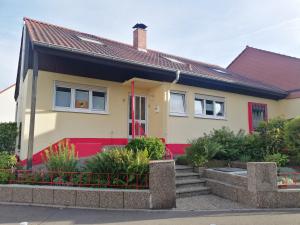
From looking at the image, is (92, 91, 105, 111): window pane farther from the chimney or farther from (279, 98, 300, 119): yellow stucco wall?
(279, 98, 300, 119): yellow stucco wall

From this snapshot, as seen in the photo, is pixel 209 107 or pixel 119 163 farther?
pixel 209 107

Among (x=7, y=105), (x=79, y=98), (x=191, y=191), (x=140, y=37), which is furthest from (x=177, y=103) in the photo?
(x=7, y=105)

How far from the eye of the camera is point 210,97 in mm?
12414

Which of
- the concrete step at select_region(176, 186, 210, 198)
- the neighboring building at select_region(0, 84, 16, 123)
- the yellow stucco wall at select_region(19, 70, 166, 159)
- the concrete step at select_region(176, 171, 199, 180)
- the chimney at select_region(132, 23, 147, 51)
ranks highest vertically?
the chimney at select_region(132, 23, 147, 51)

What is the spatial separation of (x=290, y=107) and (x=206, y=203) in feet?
38.5

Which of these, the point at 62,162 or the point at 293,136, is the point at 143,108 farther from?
the point at 293,136

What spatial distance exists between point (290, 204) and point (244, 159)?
10.00 feet

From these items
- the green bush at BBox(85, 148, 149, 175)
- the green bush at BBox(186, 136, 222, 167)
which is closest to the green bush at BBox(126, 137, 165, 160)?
the green bush at BBox(85, 148, 149, 175)

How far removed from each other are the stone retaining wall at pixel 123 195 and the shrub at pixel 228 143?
3.88m

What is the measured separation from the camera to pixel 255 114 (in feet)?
47.7

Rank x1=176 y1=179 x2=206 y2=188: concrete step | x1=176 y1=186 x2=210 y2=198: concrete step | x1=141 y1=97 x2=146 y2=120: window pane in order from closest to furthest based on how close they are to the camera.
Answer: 1. x1=176 y1=186 x2=210 y2=198: concrete step
2. x1=176 y1=179 x2=206 y2=188: concrete step
3. x1=141 y1=97 x2=146 y2=120: window pane

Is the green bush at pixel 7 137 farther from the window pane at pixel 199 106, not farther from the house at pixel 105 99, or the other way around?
the window pane at pixel 199 106

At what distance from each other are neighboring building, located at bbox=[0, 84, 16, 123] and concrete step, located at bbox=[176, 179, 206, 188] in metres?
25.2

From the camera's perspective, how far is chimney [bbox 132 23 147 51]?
14.9 m
